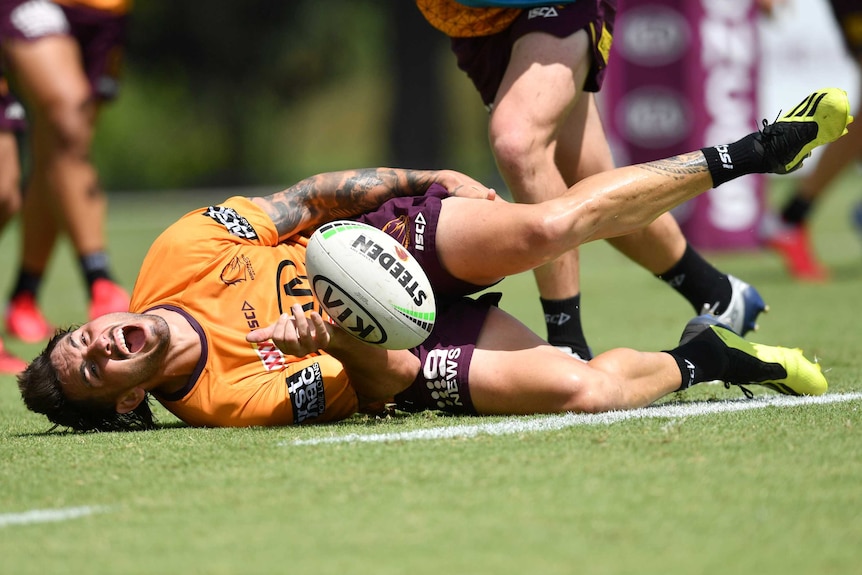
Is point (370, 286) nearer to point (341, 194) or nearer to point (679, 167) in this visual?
point (341, 194)

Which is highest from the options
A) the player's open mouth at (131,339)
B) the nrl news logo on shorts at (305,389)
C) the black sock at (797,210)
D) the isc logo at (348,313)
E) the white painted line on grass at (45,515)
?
the isc logo at (348,313)

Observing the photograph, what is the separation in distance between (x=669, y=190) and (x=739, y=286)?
1.24 m

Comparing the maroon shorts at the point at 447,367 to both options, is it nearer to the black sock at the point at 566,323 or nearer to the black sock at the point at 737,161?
the black sock at the point at 566,323

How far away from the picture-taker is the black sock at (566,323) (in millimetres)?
4746

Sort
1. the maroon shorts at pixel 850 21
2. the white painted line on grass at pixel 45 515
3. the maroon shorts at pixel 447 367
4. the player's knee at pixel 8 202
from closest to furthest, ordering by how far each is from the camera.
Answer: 1. the white painted line on grass at pixel 45 515
2. the maroon shorts at pixel 447 367
3. the player's knee at pixel 8 202
4. the maroon shorts at pixel 850 21

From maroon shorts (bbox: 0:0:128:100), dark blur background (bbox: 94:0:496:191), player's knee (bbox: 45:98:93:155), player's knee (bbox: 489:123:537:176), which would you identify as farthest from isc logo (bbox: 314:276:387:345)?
dark blur background (bbox: 94:0:496:191)

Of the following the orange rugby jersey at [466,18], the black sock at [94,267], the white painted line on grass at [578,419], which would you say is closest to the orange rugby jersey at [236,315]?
the white painted line on grass at [578,419]

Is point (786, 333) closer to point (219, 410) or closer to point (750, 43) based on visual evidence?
point (219, 410)

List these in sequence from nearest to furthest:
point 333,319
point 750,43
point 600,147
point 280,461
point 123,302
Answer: point 280,461, point 333,319, point 600,147, point 123,302, point 750,43

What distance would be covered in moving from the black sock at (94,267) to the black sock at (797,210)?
174 inches

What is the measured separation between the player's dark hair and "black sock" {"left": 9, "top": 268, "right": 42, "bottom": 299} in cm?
322

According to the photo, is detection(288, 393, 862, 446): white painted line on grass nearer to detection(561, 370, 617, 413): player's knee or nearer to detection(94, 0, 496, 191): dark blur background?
detection(561, 370, 617, 413): player's knee

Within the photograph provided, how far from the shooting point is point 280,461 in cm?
337

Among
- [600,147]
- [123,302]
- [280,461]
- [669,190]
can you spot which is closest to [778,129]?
[669,190]
